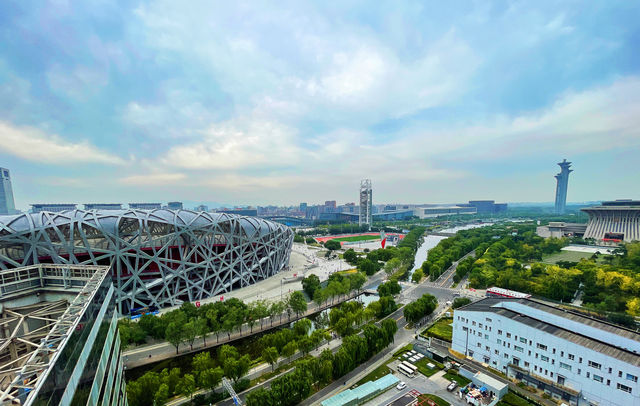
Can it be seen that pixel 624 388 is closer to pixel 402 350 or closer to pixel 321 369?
pixel 402 350

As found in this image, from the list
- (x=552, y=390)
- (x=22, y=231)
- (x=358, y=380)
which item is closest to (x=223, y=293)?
(x=22, y=231)

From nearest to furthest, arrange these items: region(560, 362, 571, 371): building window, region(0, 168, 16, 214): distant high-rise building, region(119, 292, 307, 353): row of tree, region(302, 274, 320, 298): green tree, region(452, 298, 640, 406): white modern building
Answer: region(452, 298, 640, 406): white modern building < region(560, 362, 571, 371): building window < region(119, 292, 307, 353): row of tree < region(302, 274, 320, 298): green tree < region(0, 168, 16, 214): distant high-rise building

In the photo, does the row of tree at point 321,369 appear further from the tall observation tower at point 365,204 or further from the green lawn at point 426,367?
Answer: the tall observation tower at point 365,204

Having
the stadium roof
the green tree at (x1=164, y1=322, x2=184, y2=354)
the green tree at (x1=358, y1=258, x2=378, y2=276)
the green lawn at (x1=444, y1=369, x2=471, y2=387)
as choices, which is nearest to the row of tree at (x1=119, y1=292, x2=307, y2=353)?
the green tree at (x1=164, y1=322, x2=184, y2=354)

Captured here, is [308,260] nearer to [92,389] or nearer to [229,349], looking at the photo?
[229,349]

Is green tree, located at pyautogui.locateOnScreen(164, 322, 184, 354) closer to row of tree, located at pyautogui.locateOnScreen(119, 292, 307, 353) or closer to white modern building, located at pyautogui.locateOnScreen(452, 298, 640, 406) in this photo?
row of tree, located at pyautogui.locateOnScreen(119, 292, 307, 353)

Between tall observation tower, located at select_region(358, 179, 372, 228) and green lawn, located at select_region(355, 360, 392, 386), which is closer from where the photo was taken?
green lawn, located at select_region(355, 360, 392, 386)
